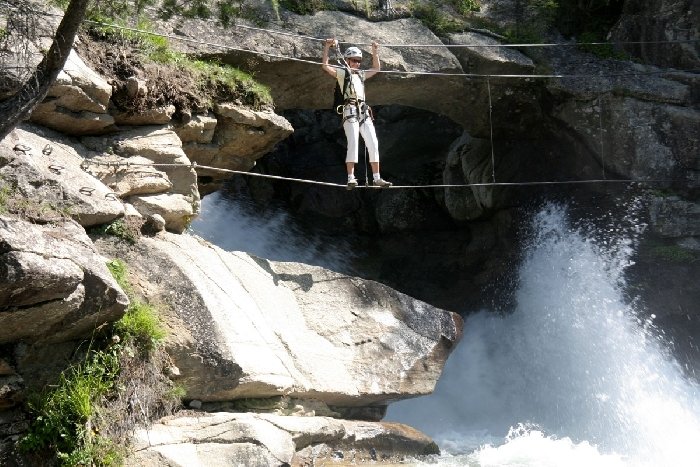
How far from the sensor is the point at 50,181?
862 centimetres

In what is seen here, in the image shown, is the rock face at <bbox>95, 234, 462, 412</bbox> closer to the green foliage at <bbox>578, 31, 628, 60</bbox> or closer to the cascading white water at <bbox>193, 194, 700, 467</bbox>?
the cascading white water at <bbox>193, 194, 700, 467</bbox>

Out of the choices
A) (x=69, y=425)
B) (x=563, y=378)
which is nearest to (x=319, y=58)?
(x=563, y=378)

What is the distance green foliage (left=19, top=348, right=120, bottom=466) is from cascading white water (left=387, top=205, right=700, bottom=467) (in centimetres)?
508

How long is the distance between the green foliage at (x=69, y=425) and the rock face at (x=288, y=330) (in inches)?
49.9

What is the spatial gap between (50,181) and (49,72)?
1.54m

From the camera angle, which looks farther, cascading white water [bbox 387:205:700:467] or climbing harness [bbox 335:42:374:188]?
cascading white water [bbox 387:205:700:467]

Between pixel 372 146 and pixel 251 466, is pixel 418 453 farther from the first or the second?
pixel 372 146

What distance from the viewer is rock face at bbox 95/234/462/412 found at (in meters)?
8.92

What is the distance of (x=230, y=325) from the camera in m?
9.25

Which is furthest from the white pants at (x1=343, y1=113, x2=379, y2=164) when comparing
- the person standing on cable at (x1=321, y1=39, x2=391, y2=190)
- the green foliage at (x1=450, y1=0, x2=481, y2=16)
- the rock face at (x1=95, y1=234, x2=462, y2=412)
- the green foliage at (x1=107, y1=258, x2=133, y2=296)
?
the green foliage at (x1=450, y1=0, x2=481, y2=16)

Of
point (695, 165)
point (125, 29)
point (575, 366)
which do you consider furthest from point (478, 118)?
point (125, 29)

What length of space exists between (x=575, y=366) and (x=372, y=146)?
18.2 ft

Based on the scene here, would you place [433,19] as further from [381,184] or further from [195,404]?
[195,404]

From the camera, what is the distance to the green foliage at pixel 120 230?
9.25 m
